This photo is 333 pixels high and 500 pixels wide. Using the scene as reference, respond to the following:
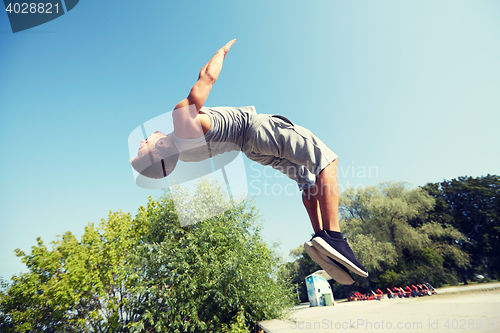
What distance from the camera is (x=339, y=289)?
81.2 feet

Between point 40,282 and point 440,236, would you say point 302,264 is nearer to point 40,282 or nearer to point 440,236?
point 440,236

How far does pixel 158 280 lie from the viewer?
26.5 feet

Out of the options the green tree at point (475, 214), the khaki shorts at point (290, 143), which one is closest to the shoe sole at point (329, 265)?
the khaki shorts at point (290, 143)

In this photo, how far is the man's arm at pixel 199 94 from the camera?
1.62m

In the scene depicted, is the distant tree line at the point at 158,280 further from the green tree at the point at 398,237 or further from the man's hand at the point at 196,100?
the green tree at the point at 398,237

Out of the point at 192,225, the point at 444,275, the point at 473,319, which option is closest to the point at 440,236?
the point at 444,275

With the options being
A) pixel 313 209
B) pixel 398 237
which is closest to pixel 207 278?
pixel 313 209

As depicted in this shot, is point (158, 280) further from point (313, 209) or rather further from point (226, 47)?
point (226, 47)

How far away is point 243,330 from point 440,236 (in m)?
22.1

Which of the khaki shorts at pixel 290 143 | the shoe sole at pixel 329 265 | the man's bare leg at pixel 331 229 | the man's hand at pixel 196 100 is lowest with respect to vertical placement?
the shoe sole at pixel 329 265

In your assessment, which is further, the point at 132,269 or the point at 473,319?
the point at 132,269

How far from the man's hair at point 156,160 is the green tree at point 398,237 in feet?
70.3

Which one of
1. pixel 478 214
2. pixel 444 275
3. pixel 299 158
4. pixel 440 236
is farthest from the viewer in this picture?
pixel 478 214

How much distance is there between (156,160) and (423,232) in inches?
1038
